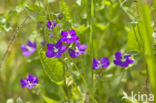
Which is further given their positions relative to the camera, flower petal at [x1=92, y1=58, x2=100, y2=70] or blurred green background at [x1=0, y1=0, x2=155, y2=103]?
blurred green background at [x1=0, y1=0, x2=155, y2=103]

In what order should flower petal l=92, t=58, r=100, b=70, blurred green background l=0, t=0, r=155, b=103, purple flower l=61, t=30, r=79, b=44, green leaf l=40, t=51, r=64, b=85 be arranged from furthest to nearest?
blurred green background l=0, t=0, r=155, b=103
flower petal l=92, t=58, r=100, b=70
green leaf l=40, t=51, r=64, b=85
purple flower l=61, t=30, r=79, b=44

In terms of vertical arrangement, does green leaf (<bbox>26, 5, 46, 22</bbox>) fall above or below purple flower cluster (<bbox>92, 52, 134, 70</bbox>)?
above

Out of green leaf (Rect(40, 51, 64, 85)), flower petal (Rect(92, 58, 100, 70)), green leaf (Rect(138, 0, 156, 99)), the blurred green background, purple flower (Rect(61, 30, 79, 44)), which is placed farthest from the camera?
the blurred green background

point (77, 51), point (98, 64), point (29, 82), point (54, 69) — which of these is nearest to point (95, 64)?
point (98, 64)

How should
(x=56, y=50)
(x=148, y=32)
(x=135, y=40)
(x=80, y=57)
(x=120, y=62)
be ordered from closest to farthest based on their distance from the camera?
1. (x=148, y=32)
2. (x=56, y=50)
3. (x=135, y=40)
4. (x=120, y=62)
5. (x=80, y=57)

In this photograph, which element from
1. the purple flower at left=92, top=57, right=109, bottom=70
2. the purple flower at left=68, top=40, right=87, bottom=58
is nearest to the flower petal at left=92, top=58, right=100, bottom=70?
the purple flower at left=92, top=57, right=109, bottom=70

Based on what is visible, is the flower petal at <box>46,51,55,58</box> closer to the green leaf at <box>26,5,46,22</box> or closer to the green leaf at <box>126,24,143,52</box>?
the green leaf at <box>26,5,46,22</box>

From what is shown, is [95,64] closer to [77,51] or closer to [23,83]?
[77,51]
